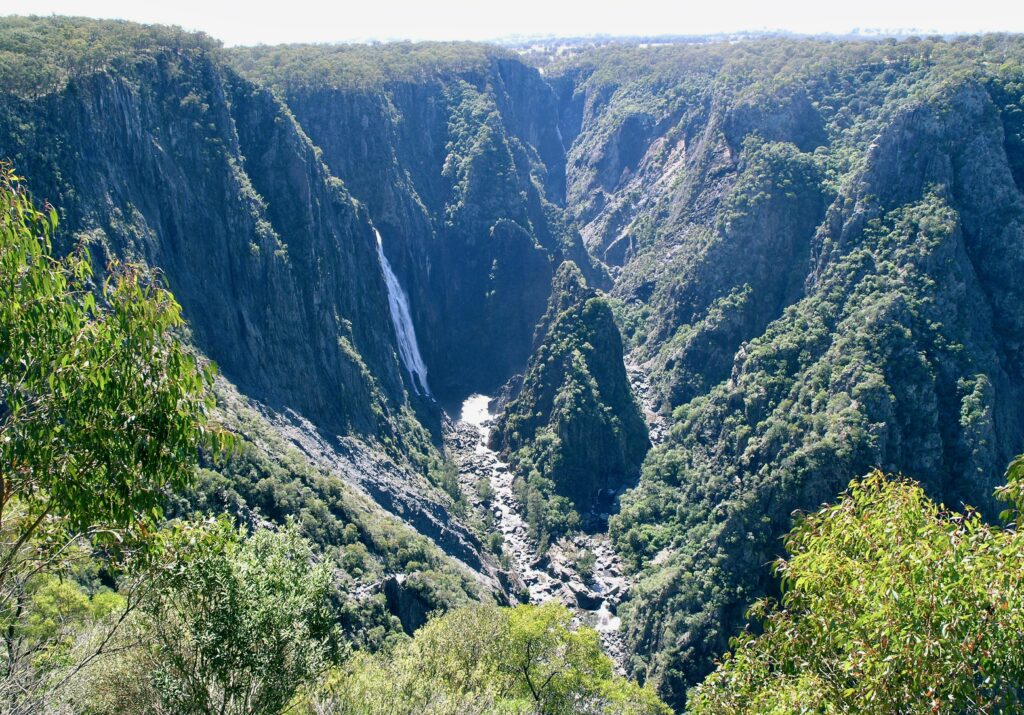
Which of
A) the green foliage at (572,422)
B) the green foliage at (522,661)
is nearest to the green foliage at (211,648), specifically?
the green foliage at (522,661)

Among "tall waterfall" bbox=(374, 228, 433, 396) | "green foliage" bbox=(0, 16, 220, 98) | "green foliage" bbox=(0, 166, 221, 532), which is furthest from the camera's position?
"tall waterfall" bbox=(374, 228, 433, 396)

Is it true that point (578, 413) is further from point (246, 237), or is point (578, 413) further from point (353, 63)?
point (353, 63)

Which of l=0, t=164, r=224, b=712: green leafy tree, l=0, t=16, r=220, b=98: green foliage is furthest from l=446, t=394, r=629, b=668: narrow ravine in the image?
l=0, t=164, r=224, b=712: green leafy tree

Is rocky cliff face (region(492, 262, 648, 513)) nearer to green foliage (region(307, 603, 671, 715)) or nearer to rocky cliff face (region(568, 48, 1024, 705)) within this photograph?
rocky cliff face (region(568, 48, 1024, 705))

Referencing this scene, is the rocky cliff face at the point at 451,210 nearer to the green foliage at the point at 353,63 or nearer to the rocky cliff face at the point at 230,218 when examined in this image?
the green foliage at the point at 353,63

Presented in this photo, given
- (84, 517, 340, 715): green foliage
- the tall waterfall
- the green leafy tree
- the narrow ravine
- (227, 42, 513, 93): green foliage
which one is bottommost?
the narrow ravine

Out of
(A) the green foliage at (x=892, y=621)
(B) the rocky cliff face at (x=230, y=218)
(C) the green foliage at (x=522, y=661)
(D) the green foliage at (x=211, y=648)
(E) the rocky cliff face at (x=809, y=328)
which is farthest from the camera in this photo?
(E) the rocky cliff face at (x=809, y=328)
